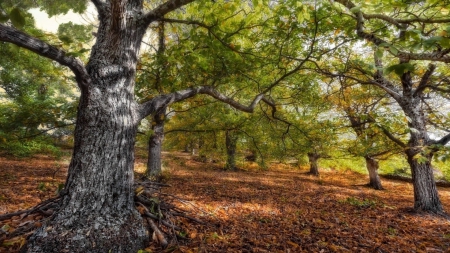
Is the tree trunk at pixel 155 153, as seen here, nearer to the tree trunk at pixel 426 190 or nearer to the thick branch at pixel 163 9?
the thick branch at pixel 163 9

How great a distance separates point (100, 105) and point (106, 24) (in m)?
1.19

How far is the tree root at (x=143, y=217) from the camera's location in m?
2.59

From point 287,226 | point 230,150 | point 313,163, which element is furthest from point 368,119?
point 313,163

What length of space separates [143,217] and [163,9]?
2949 mm

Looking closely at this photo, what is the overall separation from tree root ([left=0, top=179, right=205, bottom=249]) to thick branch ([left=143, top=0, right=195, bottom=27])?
98.6 inches

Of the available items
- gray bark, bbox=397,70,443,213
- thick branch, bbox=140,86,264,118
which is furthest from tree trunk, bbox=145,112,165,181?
gray bark, bbox=397,70,443,213

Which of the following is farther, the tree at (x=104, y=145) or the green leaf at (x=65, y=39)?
the tree at (x=104, y=145)

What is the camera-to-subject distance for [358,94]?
9.65 metres

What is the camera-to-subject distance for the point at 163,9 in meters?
2.92

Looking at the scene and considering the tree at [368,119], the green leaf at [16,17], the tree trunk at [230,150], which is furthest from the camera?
the tree trunk at [230,150]

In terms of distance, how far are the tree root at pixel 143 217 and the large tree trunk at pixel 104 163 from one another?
24 centimetres

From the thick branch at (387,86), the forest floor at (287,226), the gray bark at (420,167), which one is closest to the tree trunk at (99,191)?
the forest floor at (287,226)

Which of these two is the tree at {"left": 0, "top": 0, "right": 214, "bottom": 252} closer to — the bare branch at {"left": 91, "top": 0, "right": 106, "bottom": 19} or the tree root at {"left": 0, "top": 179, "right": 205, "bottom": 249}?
the bare branch at {"left": 91, "top": 0, "right": 106, "bottom": 19}

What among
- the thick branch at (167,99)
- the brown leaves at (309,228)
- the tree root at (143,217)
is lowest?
the brown leaves at (309,228)
